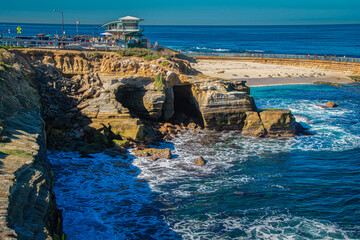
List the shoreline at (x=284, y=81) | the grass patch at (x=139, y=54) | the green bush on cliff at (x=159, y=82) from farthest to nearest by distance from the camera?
the shoreline at (x=284, y=81) → the grass patch at (x=139, y=54) → the green bush on cliff at (x=159, y=82)

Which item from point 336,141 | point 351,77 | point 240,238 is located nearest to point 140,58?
point 336,141

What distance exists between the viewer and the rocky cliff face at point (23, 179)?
821cm

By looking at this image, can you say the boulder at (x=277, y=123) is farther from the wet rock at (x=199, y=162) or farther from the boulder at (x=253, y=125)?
the wet rock at (x=199, y=162)

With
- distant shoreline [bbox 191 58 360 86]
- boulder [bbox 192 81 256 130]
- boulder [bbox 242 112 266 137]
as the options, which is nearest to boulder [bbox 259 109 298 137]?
boulder [bbox 242 112 266 137]

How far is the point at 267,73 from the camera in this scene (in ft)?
175

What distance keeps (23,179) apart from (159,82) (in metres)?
16.8

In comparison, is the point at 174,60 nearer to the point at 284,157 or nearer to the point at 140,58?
the point at 140,58

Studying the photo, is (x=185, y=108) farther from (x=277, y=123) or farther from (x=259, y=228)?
(x=259, y=228)

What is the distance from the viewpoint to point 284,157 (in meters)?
21.2

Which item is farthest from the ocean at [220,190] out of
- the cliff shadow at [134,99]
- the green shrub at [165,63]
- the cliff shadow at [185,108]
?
the green shrub at [165,63]

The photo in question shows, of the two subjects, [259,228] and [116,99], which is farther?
[116,99]

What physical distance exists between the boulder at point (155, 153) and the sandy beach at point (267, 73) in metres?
27.5

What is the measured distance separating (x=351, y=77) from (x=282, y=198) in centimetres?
4290

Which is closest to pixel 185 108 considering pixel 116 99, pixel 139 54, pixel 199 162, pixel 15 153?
pixel 139 54
